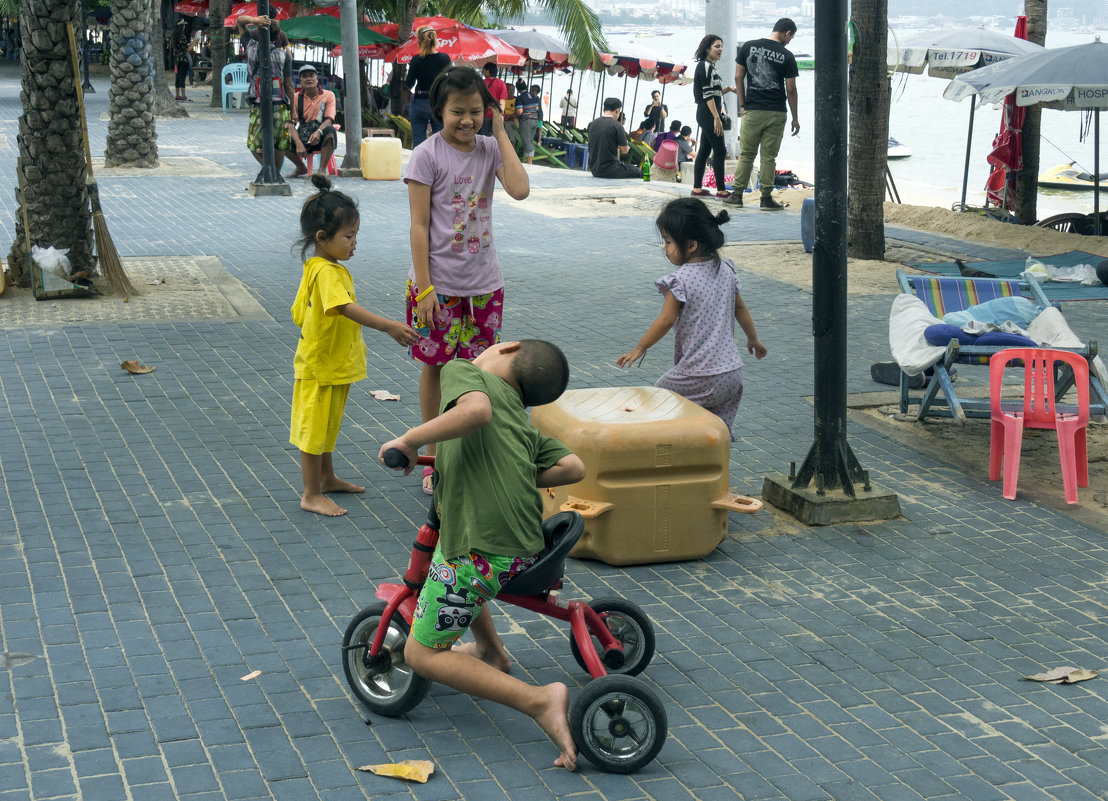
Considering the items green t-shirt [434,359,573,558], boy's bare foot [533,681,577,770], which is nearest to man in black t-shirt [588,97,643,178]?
green t-shirt [434,359,573,558]

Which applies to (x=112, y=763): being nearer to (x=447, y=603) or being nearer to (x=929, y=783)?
(x=447, y=603)

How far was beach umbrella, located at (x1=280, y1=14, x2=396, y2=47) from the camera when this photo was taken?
26.4 metres

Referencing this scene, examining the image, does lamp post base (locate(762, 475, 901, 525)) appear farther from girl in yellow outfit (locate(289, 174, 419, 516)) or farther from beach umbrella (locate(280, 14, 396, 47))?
beach umbrella (locate(280, 14, 396, 47))

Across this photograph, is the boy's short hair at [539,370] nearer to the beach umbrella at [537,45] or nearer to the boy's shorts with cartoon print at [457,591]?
the boy's shorts with cartoon print at [457,591]

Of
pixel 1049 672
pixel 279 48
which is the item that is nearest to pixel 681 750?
pixel 1049 672

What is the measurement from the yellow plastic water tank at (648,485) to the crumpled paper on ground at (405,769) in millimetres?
1523

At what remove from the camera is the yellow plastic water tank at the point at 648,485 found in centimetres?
473

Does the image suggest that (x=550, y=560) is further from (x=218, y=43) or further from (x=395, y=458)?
(x=218, y=43)

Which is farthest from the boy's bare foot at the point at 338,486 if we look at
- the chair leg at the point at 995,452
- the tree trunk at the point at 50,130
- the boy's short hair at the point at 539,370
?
the tree trunk at the point at 50,130

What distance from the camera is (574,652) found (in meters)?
3.83

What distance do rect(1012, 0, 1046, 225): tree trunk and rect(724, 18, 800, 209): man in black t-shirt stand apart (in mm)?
3291

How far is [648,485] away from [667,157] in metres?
18.9

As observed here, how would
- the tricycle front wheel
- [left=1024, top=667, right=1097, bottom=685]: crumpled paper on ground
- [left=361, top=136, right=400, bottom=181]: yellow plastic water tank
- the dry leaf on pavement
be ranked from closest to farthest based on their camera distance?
1. the tricycle front wheel
2. [left=1024, top=667, right=1097, bottom=685]: crumpled paper on ground
3. the dry leaf on pavement
4. [left=361, top=136, right=400, bottom=181]: yellow plastic water tank

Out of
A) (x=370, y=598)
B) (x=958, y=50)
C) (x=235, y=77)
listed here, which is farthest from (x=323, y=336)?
(x=235, y=77)
